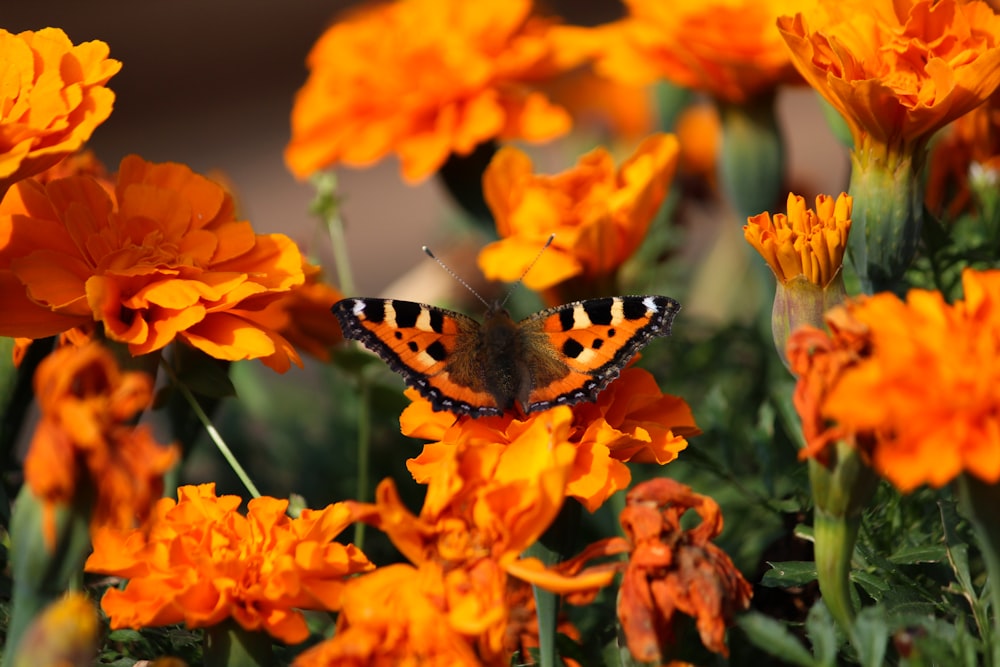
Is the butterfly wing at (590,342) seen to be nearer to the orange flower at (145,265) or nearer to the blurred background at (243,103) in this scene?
the orange flower at (145,265)

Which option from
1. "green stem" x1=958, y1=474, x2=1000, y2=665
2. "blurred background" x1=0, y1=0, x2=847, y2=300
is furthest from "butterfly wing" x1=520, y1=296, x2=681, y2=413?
"blurred background" x1=0, y1=0, x2=847, y2=300

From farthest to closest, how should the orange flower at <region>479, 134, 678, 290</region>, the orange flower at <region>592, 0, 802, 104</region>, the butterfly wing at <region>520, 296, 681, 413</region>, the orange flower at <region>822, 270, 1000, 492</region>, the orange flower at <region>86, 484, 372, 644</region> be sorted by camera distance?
the orange flower at <region>592, 0, 802, 104</region> < the orange flower at <region>479, 134, 678, 290</region> < the butterfly wing at <region>520, 296, 681, 413</region> < the orange flower at <region>86, 484, 372, 644</region> < the orange flower at <region>822, 270, 1000, 492</region>

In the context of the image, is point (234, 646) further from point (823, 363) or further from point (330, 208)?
point (330, 208)

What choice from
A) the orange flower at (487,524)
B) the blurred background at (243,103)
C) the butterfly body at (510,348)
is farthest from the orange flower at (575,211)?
the blurred background at (243,103)

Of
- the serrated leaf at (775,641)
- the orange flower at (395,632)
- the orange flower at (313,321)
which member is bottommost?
the orange flower at (313,321)

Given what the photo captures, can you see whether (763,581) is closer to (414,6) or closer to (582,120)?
(414,6)

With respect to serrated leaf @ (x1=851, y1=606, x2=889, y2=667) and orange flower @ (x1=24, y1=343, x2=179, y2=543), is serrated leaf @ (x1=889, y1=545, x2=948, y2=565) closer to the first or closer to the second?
serrated leaf @ (x1=851, y1=606, x2=889, y2=667)
